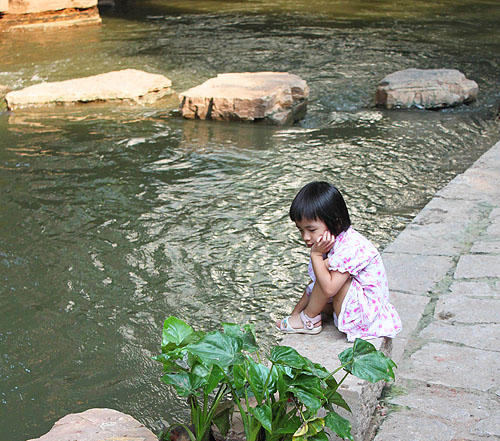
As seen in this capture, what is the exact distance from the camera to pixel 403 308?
3.16 metres

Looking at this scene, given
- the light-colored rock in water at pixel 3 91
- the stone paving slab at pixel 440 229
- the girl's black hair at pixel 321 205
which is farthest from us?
the light-colored rock in water at pixel 3 91

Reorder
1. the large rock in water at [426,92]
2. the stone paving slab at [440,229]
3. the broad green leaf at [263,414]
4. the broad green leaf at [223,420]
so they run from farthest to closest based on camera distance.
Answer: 1. the large rock in water at [426,92]
2. the stone paving slab at [440,229]
3. the broad green leaf at [223,420]
4. the broad green leaf at [263,414]

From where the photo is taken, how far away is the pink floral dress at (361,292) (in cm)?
247

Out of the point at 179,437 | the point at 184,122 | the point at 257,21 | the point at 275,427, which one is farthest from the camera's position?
the point at 257,21

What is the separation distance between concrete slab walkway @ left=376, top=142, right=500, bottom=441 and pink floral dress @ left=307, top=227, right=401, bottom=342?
0.29 meters

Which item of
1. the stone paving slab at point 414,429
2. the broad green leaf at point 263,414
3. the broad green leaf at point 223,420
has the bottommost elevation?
the stone paving slab at point 414,429

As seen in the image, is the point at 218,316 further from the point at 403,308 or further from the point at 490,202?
the point at 490,202

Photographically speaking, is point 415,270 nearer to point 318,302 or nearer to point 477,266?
point 477,266

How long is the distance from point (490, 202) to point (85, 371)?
2748mm

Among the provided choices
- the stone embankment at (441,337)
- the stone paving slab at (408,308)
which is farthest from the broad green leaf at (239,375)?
the stone paving slab at (408,308)

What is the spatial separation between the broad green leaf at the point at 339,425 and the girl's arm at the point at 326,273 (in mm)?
644

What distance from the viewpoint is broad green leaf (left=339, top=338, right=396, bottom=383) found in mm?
1934

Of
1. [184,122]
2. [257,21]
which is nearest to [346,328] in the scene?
[184,122]

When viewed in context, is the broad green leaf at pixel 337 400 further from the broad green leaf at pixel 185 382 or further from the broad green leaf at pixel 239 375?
the broad green leaf at pixel 185 382
